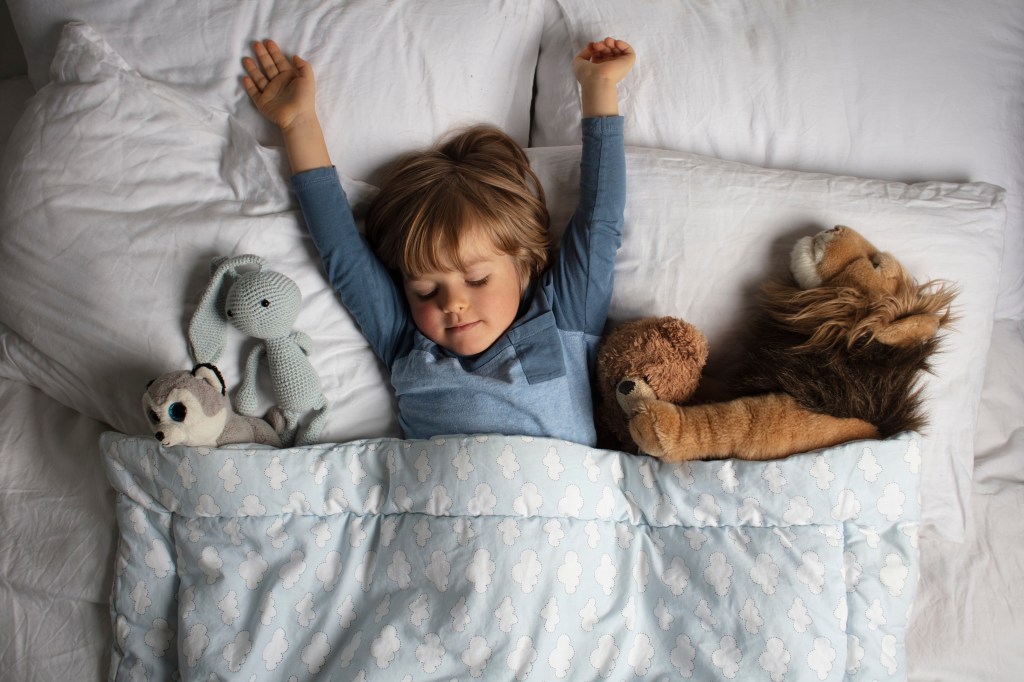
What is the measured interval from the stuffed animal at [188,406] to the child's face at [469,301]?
1.02ft

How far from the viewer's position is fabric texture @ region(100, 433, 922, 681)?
35.7 inches

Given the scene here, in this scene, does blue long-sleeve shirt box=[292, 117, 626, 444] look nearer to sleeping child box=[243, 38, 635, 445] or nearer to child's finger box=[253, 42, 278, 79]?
sleeping child box=[243, 38, 635, 445]

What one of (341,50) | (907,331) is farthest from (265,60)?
(907,331)

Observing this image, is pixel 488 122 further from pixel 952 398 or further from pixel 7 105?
pixel 7 105

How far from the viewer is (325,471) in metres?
0.99

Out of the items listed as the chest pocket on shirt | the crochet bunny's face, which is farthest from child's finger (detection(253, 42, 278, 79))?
the chest pocket on shirt

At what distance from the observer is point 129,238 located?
103cm

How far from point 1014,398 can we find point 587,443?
781mm

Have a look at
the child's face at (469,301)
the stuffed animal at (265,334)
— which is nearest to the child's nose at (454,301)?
the child's face at (469,301)

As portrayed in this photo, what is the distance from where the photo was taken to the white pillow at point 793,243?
1.08 metres

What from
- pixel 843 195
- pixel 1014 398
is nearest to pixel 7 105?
pixel 843 195

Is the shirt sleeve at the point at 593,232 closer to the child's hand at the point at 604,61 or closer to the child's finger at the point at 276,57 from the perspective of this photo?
the child's hand at the point at 604,61

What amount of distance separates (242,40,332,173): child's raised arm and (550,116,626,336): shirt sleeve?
40 cm

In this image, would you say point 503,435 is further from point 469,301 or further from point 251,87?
point 251,87
